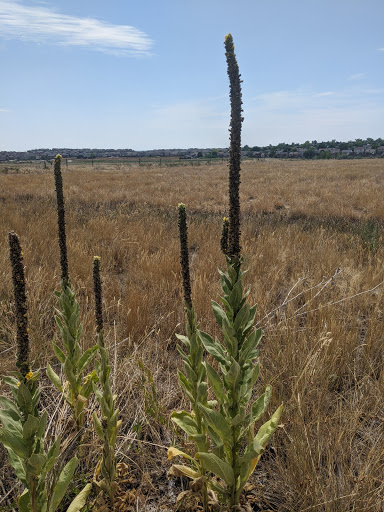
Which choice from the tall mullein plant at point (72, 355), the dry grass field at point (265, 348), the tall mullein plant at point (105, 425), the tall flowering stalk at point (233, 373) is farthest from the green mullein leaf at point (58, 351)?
the tall flowering stalk at point (233, 373)

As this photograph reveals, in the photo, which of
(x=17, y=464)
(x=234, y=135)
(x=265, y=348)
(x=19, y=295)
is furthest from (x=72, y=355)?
(x=234, y=135)

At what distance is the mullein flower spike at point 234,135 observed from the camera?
52.3 inches

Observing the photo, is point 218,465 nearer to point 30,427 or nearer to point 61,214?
point 30,427

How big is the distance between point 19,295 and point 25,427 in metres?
0.48

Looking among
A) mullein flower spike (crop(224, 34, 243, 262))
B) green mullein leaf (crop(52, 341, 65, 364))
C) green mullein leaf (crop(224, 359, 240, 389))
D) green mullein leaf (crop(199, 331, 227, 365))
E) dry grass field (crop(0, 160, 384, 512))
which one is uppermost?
mullein flower spike (crop(224, 34, 243, 262))

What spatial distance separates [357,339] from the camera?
3.18 metres

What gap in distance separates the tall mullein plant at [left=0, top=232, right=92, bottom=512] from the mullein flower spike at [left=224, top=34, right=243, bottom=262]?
2.53 ft

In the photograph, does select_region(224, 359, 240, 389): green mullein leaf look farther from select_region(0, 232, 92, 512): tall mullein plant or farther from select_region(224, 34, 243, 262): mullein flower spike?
select_region(0, 232, 92, 512): tall mullein plant

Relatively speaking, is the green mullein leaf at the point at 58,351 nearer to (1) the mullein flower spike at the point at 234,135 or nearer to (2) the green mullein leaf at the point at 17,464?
(2) the green mullein leaf at the point at 17,464

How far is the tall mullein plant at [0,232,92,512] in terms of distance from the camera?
52.9 inches

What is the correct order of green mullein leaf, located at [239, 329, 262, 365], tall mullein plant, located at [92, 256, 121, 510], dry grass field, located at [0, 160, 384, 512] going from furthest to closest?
dry grass field, located at [0, 160, 384, 512] → tall mullein plant, located at [92, 256, 121, 510] → green mullein leaf, located at [239, 329, 262, 365]

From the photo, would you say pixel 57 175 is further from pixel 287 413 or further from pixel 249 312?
pixel 287 413

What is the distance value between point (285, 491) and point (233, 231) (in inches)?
51.9

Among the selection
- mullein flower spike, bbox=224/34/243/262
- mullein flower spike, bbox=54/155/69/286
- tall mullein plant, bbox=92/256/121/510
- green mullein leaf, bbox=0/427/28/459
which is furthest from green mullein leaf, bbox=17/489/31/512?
mullein flower spike, bbox=224/34/243/262
